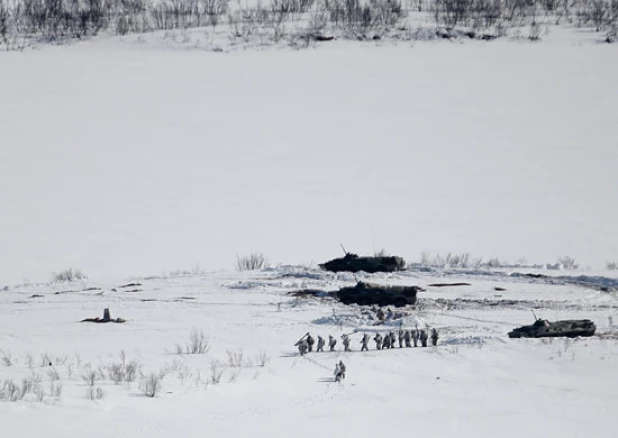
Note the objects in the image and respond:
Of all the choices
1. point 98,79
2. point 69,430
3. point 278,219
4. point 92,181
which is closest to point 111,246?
point 278,219

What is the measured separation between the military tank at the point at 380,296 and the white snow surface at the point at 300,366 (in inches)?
10.5

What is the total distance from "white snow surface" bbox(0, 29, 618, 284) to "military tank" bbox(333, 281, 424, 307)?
9.16 meters

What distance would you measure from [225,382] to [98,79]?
5019 cm

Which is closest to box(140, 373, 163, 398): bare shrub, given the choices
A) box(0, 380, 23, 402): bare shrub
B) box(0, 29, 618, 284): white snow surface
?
box(0, 380, 23, 402): bare shrub

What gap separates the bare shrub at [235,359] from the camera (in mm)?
10347

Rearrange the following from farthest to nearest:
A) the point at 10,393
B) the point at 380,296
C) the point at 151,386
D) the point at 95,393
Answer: the point at 380,296
the point at 151,386
the point at 95,393
the point at 10,393

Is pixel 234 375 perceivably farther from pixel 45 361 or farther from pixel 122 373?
pixel 45 361

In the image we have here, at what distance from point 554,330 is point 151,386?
552 cm

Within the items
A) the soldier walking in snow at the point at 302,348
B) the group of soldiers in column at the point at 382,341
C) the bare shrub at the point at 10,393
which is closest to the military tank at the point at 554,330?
the group of soldiers in column at the point at 382,341

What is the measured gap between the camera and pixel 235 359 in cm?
1064

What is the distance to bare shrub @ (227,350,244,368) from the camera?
407 inches

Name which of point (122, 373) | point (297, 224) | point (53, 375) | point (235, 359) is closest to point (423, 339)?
point (235, 359)

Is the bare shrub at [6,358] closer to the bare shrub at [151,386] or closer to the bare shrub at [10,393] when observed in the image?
the bare shrub at [10,393]

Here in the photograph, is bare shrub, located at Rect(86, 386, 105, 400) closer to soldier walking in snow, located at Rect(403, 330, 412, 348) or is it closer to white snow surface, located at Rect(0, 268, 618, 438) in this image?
white snow surface, located at Rect(0, 268, 618, 438)
